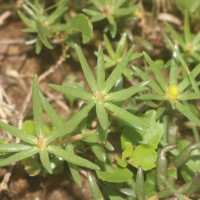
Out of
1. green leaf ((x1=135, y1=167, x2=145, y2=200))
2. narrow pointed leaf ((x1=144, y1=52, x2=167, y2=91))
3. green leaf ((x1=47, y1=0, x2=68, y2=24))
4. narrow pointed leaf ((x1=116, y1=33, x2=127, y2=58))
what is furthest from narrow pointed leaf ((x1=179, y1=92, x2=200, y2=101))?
green leaf ((x1=47, y1=0, x2=68, y2=24))

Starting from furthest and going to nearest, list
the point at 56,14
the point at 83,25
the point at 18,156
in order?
the point at 56,14 < the point at 83,25 < the point at 18,156

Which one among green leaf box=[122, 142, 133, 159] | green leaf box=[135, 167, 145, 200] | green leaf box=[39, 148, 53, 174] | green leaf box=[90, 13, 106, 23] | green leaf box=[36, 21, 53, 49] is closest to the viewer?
green leaf box=[39, 148, 53, 174]

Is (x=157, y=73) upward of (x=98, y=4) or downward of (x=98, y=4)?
downward

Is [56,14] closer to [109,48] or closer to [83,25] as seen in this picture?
[83,25]

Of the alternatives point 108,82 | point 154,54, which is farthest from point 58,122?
point 154,54

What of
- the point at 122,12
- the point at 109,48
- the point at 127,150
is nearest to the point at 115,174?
the point at 127,150

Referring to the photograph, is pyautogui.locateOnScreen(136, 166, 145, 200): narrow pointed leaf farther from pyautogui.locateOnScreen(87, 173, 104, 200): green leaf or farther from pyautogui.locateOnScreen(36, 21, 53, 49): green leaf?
pyautogui.locateOnScreen(36, 21, 53, 49): green leaf

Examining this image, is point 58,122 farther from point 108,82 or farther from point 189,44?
point 189,44
